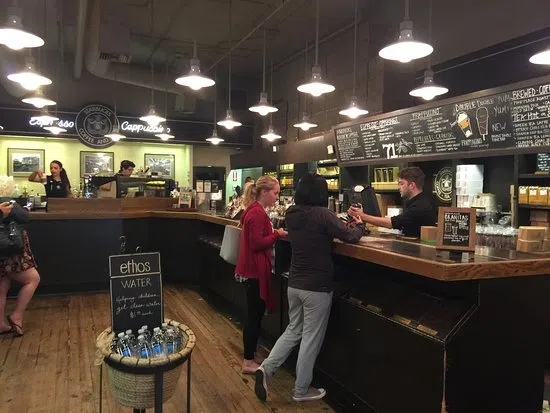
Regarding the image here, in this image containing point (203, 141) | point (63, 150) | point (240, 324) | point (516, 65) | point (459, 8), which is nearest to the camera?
point (240, 324)

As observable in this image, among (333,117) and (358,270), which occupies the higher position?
(333,117)

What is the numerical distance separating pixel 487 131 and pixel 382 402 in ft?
11.5

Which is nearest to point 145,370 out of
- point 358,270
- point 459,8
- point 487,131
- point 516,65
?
point 358,270

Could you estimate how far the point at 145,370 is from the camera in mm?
2213

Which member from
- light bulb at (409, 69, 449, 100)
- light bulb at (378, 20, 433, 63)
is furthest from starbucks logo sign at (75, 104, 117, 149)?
light bulb at (378, 20, 433, 63)

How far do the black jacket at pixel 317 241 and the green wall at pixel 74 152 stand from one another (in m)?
10.1

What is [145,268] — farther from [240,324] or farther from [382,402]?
[240,324]

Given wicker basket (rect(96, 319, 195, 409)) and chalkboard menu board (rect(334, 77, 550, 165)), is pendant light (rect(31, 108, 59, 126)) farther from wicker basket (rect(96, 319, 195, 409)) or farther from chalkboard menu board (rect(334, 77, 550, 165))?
wicker basket (rect(96, 319, 195, 409))

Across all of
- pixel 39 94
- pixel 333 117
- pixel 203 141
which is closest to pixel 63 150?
pixel 203 141

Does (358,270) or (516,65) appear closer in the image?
(358,270)

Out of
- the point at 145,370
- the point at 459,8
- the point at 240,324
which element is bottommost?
the point at 240,324

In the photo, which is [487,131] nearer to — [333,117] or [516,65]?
[516,65]

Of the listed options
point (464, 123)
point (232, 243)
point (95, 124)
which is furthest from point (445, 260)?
point (95, 124)

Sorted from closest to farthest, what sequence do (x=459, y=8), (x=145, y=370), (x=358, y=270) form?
(x=145, y=370) → (x=358, y=270) → (x=459, y=8)
